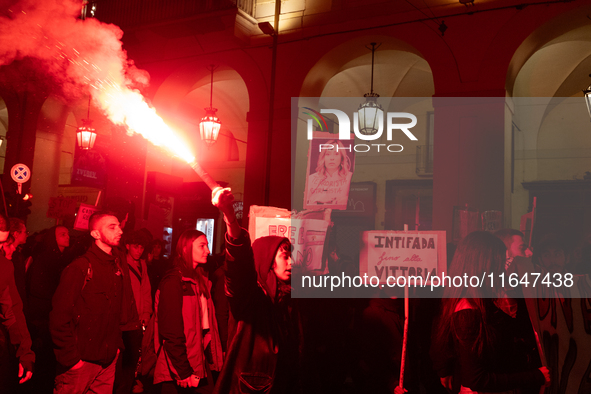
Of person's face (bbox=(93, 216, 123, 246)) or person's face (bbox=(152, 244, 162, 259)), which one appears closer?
person's face (bbox=(93, 216, 123, 246))

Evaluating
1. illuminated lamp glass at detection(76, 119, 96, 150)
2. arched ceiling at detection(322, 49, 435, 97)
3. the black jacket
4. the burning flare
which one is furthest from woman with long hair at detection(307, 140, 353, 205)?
illuminated lamp glass at detection(76, 119, 96, 150)

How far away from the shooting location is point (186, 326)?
4.72 m

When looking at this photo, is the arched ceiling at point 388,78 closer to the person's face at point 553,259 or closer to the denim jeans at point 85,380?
the person's face at point 553,259

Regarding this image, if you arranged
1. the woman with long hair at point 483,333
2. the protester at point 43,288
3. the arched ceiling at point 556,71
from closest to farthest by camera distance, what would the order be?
the woman with long hair at point 483,333
the protester at point 43,288
the arched ceiling at point 556,71

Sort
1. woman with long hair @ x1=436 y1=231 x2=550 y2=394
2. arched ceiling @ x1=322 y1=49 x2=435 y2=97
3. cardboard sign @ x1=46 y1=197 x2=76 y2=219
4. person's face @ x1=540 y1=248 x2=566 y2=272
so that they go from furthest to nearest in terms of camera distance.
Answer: arched ceiling @ x1=322 y1=49 x2=435 y2=97
cardboard sign @ x1=46 y1=197 x2=76 y2=219
person's face @ x1=540 y1=248 x2=566 y2=272
woman with long hair @ x1=436 y1=231 x2=550 y2=394

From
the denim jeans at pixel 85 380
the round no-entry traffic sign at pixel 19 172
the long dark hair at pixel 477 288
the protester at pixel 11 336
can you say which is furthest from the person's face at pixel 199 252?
the round no-entry traffic sign at pixel 19 172

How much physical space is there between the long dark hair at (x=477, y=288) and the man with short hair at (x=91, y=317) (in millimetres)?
2803

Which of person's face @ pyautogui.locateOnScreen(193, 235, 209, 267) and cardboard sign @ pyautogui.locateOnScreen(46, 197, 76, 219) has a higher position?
cardboard sign @ pyautogui.locateOnScreen(46, 197, 76, 219)

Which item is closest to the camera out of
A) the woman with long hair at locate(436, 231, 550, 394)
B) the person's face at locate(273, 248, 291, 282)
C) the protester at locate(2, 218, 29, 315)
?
the woman with long hair at locate(436, 231, 550, 394)

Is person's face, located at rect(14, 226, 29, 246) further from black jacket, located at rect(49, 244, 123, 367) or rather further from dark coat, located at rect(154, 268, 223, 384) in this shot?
dark coat, located at rect(154, 268, 223, 384)

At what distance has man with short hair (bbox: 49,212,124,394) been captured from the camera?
166 inches

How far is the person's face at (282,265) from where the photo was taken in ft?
11.7

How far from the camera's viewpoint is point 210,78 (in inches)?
526

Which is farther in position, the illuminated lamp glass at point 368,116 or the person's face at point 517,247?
the illuminated lamp glass at point 368,116
